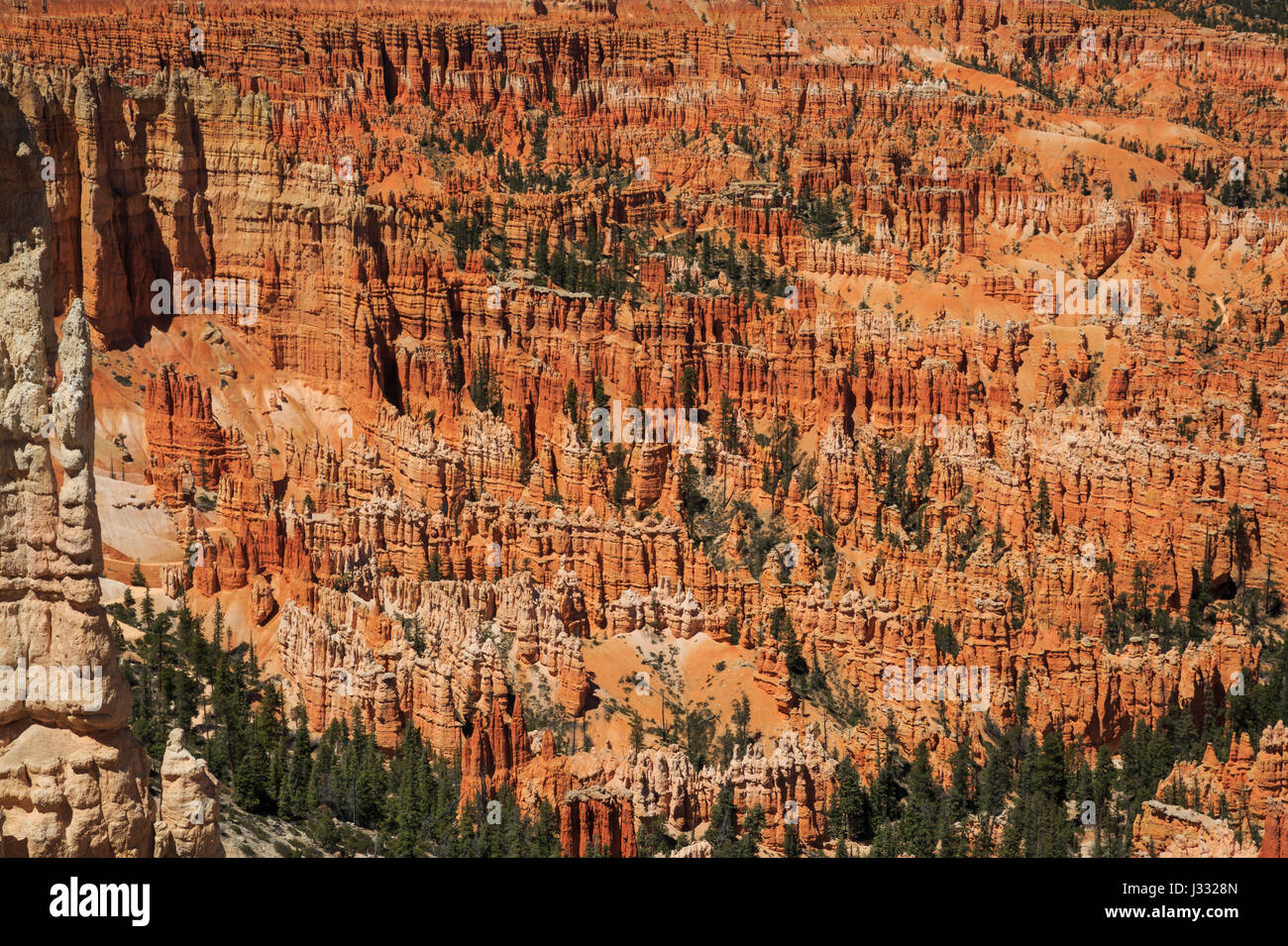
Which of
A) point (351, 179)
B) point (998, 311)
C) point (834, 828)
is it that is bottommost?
point (834, 828)

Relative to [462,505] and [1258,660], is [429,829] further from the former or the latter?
[1258,660]

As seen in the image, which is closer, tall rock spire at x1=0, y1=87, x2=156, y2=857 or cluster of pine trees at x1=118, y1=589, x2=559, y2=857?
tall rock spire at x1=0, y1=87, x2=156, y2=857

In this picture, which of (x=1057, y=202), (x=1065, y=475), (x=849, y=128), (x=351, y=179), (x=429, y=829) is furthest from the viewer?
(x=849, y=128)

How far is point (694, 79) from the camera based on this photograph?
141 meters

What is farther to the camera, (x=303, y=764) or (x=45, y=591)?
(x=303, y=764)

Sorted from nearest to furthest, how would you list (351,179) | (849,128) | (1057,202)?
(351,179), (1057,202), (849,128)

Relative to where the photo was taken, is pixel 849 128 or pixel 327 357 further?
pixel 849 128

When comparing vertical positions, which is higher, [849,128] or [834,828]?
[849,128]

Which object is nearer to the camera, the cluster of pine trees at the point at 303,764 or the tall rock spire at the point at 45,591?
the tall rock spire at the point at 45,591

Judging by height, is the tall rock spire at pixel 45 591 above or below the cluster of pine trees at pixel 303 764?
above

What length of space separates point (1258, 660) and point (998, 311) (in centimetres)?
3464

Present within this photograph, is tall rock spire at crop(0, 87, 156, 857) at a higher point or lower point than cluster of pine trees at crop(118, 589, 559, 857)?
higher

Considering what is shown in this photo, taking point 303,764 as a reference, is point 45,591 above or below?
above

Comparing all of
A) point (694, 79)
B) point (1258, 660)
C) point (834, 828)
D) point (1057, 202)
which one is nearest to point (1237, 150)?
point (1057, 202)
